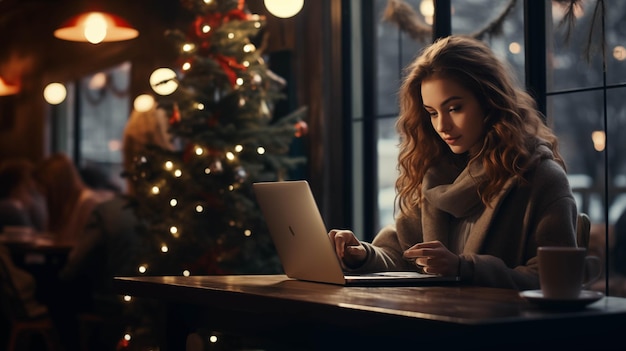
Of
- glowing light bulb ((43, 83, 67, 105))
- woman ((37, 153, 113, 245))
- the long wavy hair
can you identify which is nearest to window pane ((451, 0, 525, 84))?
the long wavy hair

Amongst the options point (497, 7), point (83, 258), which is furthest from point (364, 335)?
point (83, 258)

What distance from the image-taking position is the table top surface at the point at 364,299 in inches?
64.9

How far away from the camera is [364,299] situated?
1919 millimetres

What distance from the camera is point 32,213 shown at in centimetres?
862

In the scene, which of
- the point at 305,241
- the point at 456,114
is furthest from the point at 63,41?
the point at 305,241

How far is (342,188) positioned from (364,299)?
116 inches

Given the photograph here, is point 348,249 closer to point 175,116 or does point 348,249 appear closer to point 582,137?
point 582,137

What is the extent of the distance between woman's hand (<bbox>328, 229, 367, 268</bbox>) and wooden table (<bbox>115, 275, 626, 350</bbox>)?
18cm

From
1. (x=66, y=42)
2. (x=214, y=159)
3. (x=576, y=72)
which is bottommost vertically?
(x=214, y=159)

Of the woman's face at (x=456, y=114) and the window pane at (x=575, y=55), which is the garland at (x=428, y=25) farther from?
the woman's face at (x=456, y=114)

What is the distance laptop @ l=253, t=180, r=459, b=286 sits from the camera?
231 centimetres

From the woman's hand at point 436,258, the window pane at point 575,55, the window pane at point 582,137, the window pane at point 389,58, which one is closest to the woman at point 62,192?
the window pane at point 389,58

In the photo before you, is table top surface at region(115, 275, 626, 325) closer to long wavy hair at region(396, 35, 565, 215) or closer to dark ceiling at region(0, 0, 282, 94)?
long wavy hair at region(396, 35, 565, 215)

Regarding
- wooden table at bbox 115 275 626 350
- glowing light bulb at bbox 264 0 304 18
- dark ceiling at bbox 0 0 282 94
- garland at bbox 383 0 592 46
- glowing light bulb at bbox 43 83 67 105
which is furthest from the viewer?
glowing light bulb at bbox 43 83 67 105
